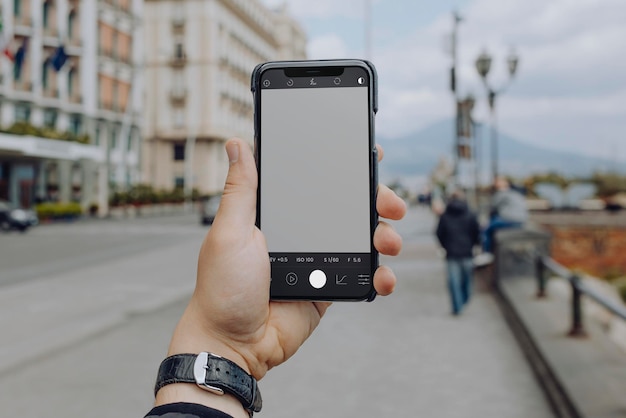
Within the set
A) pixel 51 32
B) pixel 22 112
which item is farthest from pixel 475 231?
pixel 51 32

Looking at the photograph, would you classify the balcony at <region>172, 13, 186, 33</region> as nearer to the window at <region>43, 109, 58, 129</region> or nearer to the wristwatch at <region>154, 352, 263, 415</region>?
the window at <region>43, 109, 58, 129</region>

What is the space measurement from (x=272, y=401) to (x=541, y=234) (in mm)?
7270

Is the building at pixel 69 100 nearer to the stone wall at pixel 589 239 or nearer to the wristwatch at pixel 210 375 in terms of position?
the stone wall at pixel 589 239

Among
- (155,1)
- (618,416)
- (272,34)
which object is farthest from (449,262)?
(272,34)

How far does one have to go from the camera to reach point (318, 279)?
1.65 m

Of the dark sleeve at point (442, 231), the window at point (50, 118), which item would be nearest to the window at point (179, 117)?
the window at point (50, 118)

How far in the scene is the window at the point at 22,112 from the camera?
4494 cm

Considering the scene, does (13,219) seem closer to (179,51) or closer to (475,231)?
(475,231)

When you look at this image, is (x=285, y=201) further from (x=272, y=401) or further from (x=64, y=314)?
(x=64, y=314)

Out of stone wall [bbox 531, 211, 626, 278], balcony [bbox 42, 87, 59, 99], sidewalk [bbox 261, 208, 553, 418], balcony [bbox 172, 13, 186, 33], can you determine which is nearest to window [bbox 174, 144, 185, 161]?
balcony [bbox 172, 13, 186, 33]

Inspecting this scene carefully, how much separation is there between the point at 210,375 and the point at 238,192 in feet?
1.05

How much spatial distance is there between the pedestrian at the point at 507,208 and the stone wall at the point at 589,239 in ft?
50.2

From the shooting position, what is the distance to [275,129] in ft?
5.42

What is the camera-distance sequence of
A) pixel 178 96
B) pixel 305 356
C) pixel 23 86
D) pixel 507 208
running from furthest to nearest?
pixel 178 96
pixel 23 86
pixel 507 208
pixel 305 356
